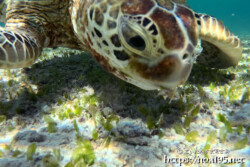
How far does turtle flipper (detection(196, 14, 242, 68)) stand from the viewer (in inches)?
82.0

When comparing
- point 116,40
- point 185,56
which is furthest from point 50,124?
point 185,56

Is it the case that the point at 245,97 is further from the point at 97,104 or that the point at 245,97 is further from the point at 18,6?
the point at 18,6

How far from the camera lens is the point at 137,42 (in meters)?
1.21

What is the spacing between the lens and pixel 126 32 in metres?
1.24

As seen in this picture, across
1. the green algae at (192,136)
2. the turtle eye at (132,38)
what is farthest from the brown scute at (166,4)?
the green algae at (192,136)

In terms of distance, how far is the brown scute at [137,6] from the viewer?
126 cm

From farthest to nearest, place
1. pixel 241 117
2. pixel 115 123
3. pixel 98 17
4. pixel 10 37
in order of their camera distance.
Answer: pixel 10 37, pixel 241 117, pixel 115 123, pixel 98 17

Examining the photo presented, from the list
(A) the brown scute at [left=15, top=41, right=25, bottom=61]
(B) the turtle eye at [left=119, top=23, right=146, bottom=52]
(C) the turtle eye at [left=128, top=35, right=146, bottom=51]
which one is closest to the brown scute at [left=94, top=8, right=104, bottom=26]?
(B) the turtle eye at [left=119, top=23, right=146, bottom=52]

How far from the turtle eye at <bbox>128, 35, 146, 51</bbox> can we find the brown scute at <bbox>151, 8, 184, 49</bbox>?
14 centimetres

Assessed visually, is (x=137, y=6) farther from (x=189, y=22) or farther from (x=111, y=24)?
(x=189, y=22)

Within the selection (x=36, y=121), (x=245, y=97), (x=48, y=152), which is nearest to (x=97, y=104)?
(x=36, y=121)

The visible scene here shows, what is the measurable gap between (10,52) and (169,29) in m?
1.58

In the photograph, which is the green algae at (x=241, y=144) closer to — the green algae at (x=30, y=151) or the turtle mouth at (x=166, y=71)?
the turtle mouth at (x=166, y=71)

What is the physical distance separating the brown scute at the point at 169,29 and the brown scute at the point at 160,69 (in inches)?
3.6
